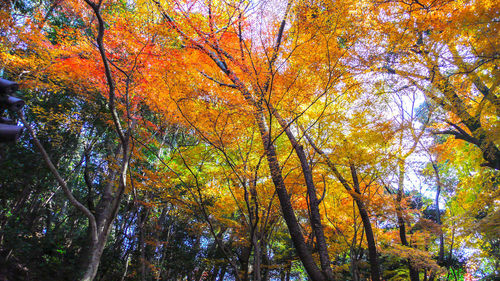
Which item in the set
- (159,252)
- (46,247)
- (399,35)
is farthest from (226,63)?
(159,252)

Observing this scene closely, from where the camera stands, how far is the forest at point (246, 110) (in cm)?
528

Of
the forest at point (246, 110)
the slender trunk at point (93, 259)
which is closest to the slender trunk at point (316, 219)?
the forest at point (246, 110)

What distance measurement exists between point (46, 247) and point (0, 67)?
18.0 ft

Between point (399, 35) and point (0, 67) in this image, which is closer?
point (0, 67)

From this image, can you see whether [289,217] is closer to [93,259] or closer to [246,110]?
[246,110]

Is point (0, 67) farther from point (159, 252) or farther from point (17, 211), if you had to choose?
point (159, 252)

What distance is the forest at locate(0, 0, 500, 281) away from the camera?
5.28 metres

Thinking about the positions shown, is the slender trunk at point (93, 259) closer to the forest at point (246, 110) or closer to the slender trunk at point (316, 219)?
the forest at point (246, 110)

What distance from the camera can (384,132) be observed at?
8469 mm

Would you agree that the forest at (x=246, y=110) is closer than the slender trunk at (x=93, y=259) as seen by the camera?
No

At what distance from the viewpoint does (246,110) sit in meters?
5.68

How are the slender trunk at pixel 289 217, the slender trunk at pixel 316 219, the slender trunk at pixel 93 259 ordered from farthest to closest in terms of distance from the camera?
the slender trunk at pixel 316 219 < the slender trunk at pixel 289 217 < the slender trunk at pixel 93 259

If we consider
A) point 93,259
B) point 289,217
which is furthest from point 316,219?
point 93,259

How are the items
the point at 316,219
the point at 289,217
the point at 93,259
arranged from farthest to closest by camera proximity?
the point at 316,219 < the point at 289,217 < the point at 93,259
